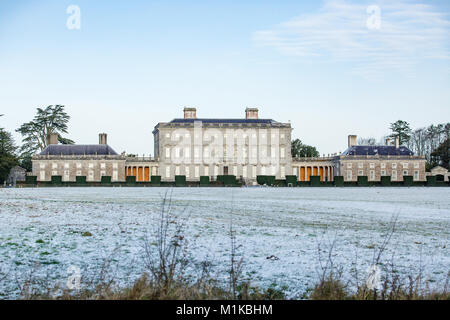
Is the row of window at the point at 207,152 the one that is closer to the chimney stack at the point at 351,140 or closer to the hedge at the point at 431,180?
the chimney stack at the point at 351,140

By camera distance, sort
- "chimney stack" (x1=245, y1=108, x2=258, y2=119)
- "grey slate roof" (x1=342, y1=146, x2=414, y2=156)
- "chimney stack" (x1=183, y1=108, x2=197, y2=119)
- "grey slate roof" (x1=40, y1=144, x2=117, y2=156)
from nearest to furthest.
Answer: "grey slate roof" (x1=40, y1=144, x2=117, y2=156) → "grey slate roof" (x1=342, y1=146, x2=414, y2=156) → "chimney stack" (x1=183, y1=108, x2=197, y2=119) → "chimney stack" (x1=245, y1=108, x2=258, y2=119)

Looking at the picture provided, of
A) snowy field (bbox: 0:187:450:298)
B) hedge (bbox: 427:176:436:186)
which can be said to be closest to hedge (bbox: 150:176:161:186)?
hedge (bbox: 427:176:436:186)

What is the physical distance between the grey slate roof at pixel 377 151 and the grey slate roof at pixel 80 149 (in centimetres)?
3402

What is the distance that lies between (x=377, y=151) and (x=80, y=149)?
42496 millimetres

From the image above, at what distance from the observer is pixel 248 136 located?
61656 mm

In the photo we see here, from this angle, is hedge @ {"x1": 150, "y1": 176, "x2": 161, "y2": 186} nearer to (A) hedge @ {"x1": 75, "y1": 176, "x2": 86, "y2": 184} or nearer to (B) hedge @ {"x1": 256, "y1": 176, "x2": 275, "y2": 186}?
(A) hedge @ {"x1": 75, "y1": 176, "x2": 86, "y2": 184}

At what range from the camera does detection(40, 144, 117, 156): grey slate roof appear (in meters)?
59.3

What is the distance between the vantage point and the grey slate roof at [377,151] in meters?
62.3

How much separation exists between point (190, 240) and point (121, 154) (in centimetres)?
5559

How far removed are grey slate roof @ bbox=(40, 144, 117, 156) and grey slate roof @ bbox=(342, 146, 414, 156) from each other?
34.0 metres

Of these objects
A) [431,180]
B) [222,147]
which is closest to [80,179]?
[222,147]
